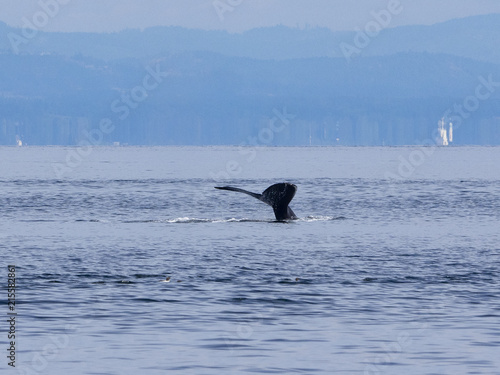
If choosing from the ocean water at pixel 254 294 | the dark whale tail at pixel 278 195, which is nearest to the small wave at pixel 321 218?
the ocean water at pixel 254 294

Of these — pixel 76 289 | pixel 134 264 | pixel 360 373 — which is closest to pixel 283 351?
pixel 360 373

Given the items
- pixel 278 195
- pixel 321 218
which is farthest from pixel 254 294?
pixel 321 218

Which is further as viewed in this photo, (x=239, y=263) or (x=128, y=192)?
(x=128, y=192)

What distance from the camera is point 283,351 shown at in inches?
780

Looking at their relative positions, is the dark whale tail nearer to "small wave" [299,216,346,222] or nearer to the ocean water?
the ocean water

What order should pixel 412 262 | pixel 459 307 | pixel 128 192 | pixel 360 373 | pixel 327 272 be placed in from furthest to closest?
pixel 128 192 < pixel 412 262 < pixel 327 272 < pixel 459 307 < pixel 360 373

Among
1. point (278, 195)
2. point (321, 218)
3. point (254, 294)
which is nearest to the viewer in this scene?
point (254, 294)

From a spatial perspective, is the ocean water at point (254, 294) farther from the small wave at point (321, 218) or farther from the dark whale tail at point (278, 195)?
the dark whale tail at point (278, 195)

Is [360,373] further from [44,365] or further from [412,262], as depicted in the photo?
[412,262]

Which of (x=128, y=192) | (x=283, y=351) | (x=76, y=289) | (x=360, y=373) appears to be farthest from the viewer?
(x=128, y=192)

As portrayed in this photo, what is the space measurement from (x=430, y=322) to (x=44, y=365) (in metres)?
7.98

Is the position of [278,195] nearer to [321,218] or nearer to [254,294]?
[321,218]

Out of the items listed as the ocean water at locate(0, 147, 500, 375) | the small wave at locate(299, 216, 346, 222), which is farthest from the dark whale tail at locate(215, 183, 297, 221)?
the small wave at locate(299, 216, 346, 222)

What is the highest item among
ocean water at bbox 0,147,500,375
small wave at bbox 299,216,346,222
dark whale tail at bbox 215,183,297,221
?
dark whale tail at bbox 215,183,297,221
